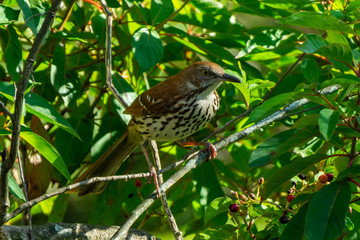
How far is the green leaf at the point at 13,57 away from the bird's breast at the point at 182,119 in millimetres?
862

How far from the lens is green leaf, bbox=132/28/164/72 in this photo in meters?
2.81

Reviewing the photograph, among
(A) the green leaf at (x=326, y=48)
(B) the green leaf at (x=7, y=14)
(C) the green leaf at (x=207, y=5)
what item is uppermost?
(B) the green leaf at (x=7, y=14)

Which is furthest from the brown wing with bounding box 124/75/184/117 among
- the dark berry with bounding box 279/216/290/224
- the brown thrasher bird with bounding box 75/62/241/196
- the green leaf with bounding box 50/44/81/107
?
the dark berry with bounding box 279/216/290/224

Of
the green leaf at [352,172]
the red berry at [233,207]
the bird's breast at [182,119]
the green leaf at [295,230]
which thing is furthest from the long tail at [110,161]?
the green leaf at [352,172]

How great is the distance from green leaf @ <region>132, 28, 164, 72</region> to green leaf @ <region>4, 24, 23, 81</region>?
660 millimetres

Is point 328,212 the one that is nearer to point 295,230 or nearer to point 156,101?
point 295,230

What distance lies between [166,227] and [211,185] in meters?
0.62

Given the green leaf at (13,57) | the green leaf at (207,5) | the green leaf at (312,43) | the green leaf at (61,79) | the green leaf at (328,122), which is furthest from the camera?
the green leaf at (207,5)

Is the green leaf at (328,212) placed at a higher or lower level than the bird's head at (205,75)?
lower

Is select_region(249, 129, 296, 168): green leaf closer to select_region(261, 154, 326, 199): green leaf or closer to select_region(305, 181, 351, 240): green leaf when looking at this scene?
select_region(261, 154, 326, 199): green leaf

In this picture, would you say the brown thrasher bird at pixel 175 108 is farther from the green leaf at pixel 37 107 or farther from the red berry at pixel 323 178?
the red berry at pixel 323 178

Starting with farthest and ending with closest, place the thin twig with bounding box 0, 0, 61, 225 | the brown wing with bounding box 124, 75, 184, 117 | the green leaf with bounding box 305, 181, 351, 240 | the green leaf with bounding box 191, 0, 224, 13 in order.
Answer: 1. the green leaf with bounding box 191, 0, 224, 13
2. the brown wing with bounding box 124, 75, 184, 117
3. the green leaf with bounding box 305, 181, 351, 240
4. the thin twig with bounding box 0, 0, 61, 225

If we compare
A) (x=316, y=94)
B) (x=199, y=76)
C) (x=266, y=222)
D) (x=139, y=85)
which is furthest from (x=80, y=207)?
(x=316, y=94)

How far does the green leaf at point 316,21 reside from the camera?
2275 mm
